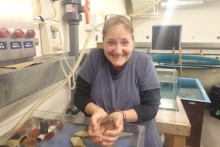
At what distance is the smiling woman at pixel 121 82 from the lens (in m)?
0.69

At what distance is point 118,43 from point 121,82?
0.62 feet

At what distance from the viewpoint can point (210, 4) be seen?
4656mm

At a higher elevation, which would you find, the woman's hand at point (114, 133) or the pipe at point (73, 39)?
the pipe at point (73, 39)

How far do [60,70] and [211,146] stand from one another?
6.61ft

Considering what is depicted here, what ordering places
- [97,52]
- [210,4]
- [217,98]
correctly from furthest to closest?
[210,4] → [217,98] → [97,52]

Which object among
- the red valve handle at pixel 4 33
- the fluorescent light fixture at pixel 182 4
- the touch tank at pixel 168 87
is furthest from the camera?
the fluorescent light fixture at pixel 182 4

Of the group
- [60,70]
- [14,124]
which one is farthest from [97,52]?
[14,124]

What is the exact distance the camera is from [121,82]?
76cm

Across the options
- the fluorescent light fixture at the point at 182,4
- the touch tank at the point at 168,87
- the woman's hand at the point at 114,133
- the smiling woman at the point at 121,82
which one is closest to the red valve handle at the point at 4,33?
the smiling woman at the point at 121,82

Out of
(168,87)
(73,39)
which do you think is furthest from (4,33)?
(168,87)

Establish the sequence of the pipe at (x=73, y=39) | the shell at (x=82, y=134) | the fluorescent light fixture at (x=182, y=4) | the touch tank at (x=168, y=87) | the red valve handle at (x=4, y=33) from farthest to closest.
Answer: the fluorescent light fixture at (x=182, y=4)
the touch tank at (x=168, y=87)
the pipe at (x=73, y=39)
the shell at (x=82, y=134)
the red valve handle at (x=4, y=33)

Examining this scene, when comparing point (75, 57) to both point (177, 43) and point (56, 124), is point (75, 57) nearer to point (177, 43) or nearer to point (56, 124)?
point (56, 124)

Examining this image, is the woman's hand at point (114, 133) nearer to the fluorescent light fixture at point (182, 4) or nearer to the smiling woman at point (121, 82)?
the smiling woman at point (121, 82)

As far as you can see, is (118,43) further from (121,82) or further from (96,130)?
(96,130)
